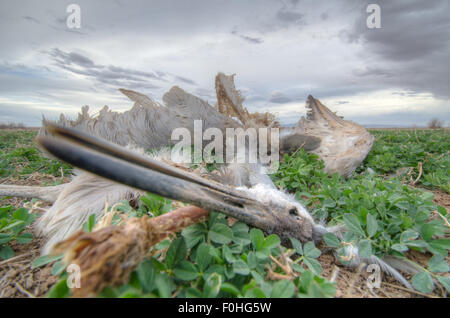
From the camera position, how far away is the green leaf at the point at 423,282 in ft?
3.73

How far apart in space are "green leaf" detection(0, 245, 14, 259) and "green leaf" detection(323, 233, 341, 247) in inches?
66.9

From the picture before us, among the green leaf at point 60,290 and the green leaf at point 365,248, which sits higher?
the green leaf at point 60,290

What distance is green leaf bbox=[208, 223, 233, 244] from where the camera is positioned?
106 centimetres

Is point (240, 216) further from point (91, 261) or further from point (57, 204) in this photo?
point (57, 204)

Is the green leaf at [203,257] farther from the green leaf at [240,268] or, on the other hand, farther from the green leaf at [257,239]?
the green leaf at [257,239]

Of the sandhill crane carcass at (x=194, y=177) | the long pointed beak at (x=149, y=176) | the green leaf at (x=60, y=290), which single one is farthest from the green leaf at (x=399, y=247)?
the green leaf at (x=60, y=290)

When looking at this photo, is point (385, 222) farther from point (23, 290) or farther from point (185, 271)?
point (23, 290)

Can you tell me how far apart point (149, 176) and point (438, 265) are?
1.50 meters

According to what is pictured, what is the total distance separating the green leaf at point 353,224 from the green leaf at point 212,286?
35.9 inches

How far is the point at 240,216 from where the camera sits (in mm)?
1163

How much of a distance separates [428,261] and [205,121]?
8.03 feet

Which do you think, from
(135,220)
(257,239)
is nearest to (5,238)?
(135,220)

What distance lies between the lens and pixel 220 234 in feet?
3.55
